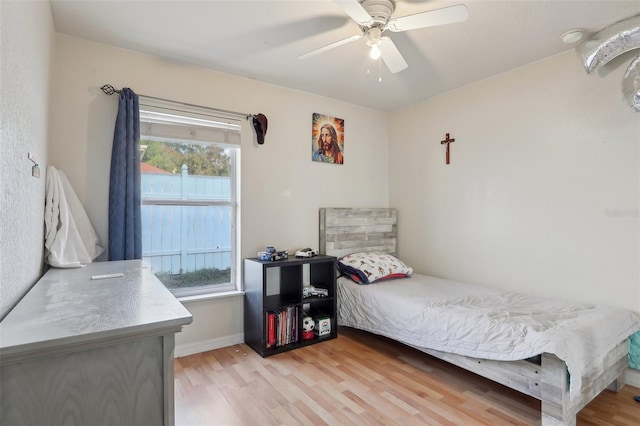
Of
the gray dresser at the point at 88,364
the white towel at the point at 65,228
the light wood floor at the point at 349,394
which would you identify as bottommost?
the light wood floor at the point at 349,394

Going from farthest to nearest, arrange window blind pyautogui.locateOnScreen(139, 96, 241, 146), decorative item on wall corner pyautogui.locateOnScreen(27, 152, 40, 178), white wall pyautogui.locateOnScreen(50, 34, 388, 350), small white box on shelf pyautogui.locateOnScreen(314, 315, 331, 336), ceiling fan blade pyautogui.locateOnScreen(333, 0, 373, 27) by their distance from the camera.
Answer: small white box on shelf pyautogui.locateOnScreen(314, 315, 331, 336) → window blind pyautogui.locateOnScreen(139, 96, 241, 146) → white wall pyautogui.locateOnScreen(50, 34, 388, 350) → ceiling fan blade pyautogui.locateOnScreen(333, 0, 373, 27) → decorative item on wall corner pyautogui.locateOnScreen(27, 152, 40, 178)

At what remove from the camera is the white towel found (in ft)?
6.48

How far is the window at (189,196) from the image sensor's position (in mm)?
2768

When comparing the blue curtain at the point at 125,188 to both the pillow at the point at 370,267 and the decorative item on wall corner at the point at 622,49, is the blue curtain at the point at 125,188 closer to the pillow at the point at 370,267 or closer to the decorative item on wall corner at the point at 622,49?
the pillow at the point at 370,267

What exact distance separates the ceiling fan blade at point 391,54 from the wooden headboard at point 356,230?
165 cm

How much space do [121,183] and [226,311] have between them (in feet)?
4.55

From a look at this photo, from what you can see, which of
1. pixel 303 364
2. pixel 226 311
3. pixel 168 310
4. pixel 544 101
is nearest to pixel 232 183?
pixel 226 311

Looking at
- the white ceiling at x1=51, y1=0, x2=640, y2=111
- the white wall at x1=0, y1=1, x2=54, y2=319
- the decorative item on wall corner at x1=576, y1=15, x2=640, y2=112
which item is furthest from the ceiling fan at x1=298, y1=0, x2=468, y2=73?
the white wall at x1=0, y1=1, x2=54, y2=319

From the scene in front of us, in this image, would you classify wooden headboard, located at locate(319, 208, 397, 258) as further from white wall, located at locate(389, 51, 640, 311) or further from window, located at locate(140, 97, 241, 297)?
window, located at locate(140, 97, 241, 297)

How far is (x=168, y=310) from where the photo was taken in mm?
1070

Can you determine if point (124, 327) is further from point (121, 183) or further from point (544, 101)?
point (544, 101)

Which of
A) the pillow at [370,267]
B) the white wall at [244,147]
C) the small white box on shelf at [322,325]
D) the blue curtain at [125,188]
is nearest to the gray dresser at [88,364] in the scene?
the blue curtain at [125,188]

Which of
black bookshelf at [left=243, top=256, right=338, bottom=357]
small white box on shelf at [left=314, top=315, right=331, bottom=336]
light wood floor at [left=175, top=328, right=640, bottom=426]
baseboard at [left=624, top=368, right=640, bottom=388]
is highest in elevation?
black bookshelf at [left=243, top=256, right=338, bottom=357]

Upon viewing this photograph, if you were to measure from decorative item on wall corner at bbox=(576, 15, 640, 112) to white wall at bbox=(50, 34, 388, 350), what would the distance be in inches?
86.0
